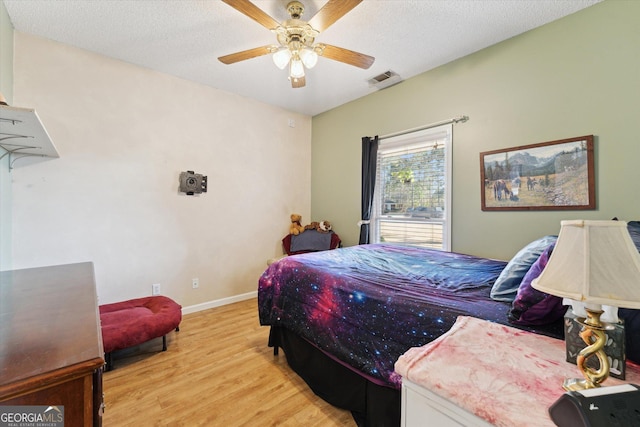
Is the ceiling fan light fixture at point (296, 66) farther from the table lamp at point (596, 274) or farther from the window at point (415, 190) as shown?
the table lamp at point (596, 274)

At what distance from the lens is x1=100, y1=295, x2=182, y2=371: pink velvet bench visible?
2.01 meters

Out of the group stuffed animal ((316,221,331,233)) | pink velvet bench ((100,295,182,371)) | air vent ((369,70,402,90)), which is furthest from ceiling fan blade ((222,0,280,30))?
stuffed animal ((316,221,331,233))

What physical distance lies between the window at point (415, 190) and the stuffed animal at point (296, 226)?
44.7 inches

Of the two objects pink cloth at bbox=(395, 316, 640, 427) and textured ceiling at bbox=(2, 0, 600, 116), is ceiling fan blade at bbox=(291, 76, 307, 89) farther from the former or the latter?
pink cloth at bbox=(395, 316, 640, 427)

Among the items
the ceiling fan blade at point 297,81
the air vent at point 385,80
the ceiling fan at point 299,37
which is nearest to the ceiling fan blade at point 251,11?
the ceiling fan at point 299,37

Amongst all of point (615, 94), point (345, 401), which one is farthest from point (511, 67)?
point (345, 401)

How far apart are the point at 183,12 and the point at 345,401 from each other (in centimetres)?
302

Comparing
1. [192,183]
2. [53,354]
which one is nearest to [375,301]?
[53,354]

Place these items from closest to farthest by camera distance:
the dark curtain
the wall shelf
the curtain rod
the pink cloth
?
the pink cloth < the wall shelf < the curtain rod < the dark curtain

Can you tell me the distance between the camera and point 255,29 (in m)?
2.22

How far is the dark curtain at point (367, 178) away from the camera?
3.41 metres

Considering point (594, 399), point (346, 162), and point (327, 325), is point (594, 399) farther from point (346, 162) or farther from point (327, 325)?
point (346, 162)

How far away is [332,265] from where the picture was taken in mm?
2029

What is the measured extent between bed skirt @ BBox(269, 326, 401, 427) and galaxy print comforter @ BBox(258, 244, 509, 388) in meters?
0.09
